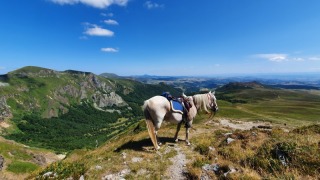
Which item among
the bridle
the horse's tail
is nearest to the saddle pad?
the horse's tail

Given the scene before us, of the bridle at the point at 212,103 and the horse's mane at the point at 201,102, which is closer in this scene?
the horse's mane at the point at 201,102

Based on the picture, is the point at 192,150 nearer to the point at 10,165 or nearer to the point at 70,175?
the point at 70,175

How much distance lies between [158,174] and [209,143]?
6339 mm

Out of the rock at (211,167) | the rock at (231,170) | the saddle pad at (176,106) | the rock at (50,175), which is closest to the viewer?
the rock at (231,170)

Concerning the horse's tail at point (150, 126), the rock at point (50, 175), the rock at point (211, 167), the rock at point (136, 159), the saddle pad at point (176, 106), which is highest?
the saddle pad at point (176, 106)

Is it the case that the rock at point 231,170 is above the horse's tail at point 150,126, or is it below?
below

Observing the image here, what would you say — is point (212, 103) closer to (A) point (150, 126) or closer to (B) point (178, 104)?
(B) point (178, 104)

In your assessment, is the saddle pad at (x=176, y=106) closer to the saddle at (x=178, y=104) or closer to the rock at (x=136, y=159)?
the saddle at (x=178, y=104)

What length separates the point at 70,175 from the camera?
14.5m

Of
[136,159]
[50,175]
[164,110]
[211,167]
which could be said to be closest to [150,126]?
[164,110]

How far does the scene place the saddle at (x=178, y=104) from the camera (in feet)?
62.6

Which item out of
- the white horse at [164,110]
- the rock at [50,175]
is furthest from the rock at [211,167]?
the rock at [50,175]

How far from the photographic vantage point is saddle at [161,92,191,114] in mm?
19094

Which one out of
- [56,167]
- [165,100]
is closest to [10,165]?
[56,167]
